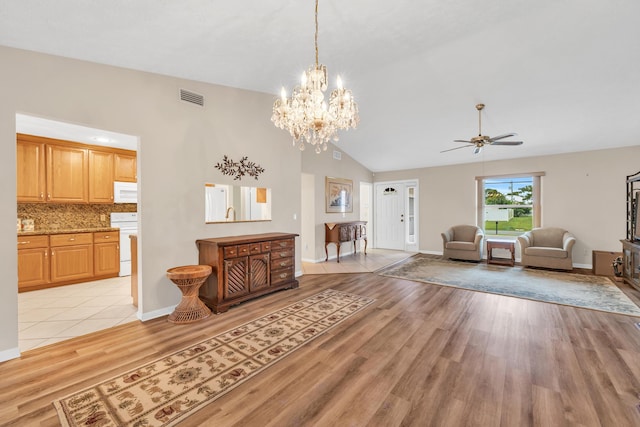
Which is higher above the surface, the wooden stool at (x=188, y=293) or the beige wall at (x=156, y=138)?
the beige wall at (x=156, y=138)

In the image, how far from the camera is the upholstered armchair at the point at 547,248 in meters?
5.16

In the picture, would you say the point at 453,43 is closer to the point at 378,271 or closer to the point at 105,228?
the point at 378,271

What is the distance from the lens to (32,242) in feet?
13.1

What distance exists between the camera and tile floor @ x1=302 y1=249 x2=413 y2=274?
5.49 meters

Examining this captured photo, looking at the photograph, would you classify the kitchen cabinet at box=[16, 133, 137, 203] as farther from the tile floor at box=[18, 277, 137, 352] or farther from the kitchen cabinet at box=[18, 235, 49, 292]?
the tile floor at box=[18, 277, 137, 352]

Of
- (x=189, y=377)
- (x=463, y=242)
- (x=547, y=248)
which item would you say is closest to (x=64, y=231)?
(x=189, y=377)

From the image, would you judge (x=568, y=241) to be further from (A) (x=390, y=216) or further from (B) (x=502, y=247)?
(A) (x=390, y=216)

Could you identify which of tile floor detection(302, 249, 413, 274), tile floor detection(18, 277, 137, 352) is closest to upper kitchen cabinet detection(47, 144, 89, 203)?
tile floor detection(18, 277, 137, 352)

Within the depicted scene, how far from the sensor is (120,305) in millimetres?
3500

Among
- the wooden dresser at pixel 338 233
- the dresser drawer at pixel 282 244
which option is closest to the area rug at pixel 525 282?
the wooden dresser at pixel 338 233

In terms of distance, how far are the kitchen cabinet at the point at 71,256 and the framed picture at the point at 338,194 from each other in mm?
4739

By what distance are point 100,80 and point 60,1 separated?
3.08ft

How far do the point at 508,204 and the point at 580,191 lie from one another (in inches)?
51.1

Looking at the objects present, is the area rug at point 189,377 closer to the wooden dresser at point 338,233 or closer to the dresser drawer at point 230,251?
the dresser drawer at point 230,251
